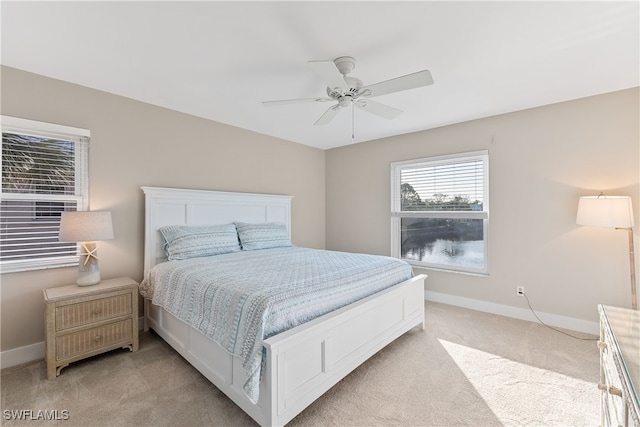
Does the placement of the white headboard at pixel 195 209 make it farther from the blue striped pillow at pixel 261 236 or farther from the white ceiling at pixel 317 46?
the white ceiling at pixel 317 46

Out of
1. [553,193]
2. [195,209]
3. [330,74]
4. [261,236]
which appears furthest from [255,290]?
[553,193]

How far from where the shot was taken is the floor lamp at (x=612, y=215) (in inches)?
97.8

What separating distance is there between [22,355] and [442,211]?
463cm

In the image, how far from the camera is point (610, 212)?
2.51 metres

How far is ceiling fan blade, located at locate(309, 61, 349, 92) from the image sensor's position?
1756 mm

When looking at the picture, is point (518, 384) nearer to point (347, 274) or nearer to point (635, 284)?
point (347, 274)

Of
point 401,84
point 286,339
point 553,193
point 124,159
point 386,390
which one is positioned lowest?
point 386,390

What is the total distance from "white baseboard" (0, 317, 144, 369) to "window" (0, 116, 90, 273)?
26.0 inches

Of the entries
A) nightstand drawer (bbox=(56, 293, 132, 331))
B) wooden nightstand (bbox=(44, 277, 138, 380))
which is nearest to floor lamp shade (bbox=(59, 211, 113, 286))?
wooden nightstand (bbox=(44, 277, 138, 380))

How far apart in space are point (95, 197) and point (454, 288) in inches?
168

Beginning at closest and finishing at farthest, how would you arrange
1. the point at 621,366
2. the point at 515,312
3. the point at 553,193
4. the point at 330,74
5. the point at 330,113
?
the point at 621,366
the point at 330,74
the point at 330,113
the point at 553,193
the point at 515,312

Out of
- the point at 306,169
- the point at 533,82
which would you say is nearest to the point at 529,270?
the point at 533,82

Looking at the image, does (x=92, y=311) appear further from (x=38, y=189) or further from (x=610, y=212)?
(x=610, y=212)

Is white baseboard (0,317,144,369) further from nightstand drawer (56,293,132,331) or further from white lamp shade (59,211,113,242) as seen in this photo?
white lamp shade (59,211,113,242)
